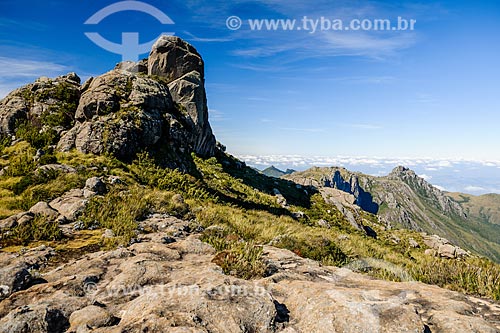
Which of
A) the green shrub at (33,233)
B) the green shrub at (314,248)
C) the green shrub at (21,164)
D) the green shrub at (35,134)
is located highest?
the green shrub at (35,134)

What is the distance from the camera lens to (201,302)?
4.98 meters

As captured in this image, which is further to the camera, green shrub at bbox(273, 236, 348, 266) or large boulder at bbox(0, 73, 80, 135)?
large boulder at bbox(0, 73, 80, 135)

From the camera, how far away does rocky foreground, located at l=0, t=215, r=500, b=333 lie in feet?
14.9

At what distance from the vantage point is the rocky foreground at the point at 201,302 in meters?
4.55

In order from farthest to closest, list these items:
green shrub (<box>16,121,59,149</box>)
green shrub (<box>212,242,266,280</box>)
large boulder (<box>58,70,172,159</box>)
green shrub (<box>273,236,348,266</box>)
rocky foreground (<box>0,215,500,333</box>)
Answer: green shrub (<box>16,121,59,149</box>)
large boulder (<box>58,70,172,159</box>)
green shrub (<box>273,236,348,266</box>)
green shrub (<box>212,242,266,280</box>)
rocky foreground (<box>0,215,500,333</box>)

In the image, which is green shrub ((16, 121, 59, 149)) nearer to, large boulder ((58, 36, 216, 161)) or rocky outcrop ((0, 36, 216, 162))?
rocky outcrop ((0, 36, 216, 162))

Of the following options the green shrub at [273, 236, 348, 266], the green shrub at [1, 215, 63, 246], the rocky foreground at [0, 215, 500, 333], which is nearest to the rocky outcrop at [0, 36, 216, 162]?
the green shrub at [1, 215, 63, 246]

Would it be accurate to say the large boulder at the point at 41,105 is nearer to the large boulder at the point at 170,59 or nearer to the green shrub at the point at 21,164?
the green shrub at the point at 21,164

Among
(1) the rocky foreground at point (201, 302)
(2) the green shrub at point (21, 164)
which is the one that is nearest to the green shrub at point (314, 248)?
(1) the rocky foreground at point (201, 302)

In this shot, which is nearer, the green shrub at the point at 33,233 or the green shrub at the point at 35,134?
the green shrub at the point at 33,233

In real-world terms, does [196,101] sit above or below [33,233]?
above

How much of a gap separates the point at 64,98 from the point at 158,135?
966cm

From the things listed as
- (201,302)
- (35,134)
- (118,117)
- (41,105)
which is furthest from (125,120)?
(201,302)

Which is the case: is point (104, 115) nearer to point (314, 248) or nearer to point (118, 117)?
point (118, 117)
